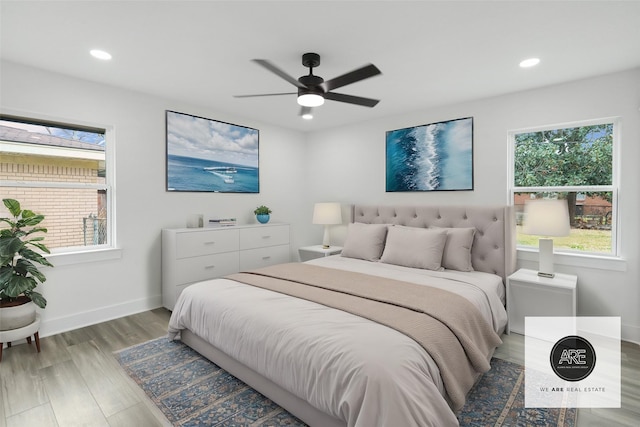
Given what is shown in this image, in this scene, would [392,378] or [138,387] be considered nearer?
[392,378]

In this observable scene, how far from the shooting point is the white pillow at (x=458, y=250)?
322cm

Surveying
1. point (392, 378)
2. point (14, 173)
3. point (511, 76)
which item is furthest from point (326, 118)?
point (392, 378)

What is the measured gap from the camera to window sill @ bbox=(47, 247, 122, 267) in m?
3.04

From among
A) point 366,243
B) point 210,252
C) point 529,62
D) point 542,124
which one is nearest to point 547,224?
point 542,124

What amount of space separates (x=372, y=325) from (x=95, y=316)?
3029 mm

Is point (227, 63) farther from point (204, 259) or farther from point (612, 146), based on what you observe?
point (612, 146)

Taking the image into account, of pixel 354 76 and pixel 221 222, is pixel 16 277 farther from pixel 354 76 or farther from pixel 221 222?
pixel 354 76

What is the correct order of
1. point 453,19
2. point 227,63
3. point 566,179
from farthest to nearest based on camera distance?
point 566,179, point 227,63, point 453,19

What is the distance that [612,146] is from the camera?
3.03 metres

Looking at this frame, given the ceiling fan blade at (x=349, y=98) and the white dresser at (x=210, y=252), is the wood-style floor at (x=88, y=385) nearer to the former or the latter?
the white dresser at (x=210, y=252)

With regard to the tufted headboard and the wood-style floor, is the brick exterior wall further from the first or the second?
the tufted headboard

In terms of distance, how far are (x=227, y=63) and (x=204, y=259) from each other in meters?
2.19

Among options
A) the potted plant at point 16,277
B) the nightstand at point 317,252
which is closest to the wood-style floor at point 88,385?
the potted plant at point 16,277

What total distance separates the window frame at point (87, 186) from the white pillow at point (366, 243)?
2.60m
